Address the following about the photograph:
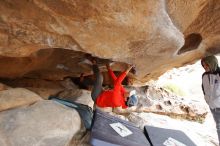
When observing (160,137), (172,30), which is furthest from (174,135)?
(172,30)

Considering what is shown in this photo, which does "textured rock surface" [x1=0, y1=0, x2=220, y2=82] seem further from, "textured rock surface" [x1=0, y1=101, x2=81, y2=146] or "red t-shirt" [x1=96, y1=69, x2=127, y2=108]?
"textured rock surface" [x1=0, y1=101, x2=81, y2=146]

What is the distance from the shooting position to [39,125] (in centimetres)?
244

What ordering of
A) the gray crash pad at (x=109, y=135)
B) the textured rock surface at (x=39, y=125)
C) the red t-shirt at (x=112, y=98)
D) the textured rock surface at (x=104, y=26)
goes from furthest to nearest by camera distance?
the red t-shirt at (x=112, y=98)
the gray crash pad at (x=109, y=135)
the textured rock surface at (x=39, y=125)
the textured rock surface at (x=104, y=26)

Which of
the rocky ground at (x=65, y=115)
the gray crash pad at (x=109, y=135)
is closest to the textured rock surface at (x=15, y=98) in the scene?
the rocky ground at (x=65, y=115)

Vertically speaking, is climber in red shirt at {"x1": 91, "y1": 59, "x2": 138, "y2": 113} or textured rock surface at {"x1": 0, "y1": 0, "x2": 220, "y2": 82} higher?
textured rock surface at {"x1": 0, "y1": 0, "x2": 220, "y2": 82}

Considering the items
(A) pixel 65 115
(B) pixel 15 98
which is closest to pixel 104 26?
(A) pixel 65 115

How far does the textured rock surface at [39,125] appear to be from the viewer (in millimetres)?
2287

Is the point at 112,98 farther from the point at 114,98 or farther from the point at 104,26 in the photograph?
the point at 104,26

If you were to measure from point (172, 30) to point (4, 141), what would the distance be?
165 centimetres

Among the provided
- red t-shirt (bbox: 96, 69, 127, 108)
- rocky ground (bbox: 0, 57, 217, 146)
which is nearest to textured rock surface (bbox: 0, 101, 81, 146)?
rocky ground (bbox: 0, 57, 217, 146)

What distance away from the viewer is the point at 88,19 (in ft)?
7.07

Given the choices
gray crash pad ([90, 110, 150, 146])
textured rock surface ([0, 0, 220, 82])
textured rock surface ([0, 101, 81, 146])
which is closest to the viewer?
textured rock surface ([0, 0, 220, 82])

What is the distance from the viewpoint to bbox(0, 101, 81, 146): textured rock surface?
229 centimetres

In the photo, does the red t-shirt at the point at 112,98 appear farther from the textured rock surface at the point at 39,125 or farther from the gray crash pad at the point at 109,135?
the textured rock surface at the point at 39,125
